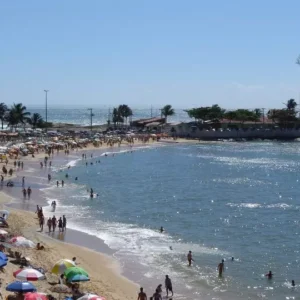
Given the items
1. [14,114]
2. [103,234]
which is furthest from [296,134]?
[103,234]

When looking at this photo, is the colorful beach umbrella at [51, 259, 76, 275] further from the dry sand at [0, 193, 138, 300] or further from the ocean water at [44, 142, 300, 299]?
the ocean water at [44, 142, 300, 299]

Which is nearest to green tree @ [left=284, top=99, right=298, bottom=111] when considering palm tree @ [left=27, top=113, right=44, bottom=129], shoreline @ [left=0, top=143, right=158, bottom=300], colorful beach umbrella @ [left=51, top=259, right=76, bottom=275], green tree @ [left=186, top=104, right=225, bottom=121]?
green tree @ [left=186, top=104, right=225, bottom=121]

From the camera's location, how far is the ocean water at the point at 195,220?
22.4 m

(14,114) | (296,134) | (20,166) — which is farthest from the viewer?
(296,134)

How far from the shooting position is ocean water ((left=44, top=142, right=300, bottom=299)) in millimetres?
22373

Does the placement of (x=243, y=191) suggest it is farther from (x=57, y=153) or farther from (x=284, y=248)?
(x=57, y=153)

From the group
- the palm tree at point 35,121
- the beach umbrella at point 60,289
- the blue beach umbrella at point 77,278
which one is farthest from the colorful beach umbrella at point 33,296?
the palm tree at point 35,121

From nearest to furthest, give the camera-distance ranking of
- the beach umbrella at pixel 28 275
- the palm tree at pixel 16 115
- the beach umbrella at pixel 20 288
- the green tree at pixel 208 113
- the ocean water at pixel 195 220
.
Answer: the beach umbrella at pixel 20 288 → the beach umbrella at pixel 28 275 → the ocean water at pixel 195 220 → the palm tree at pixel 16 115 → the green tree at pixel 208 113

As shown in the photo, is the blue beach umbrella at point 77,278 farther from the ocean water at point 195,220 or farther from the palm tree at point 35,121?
the palm tree at point 35,121

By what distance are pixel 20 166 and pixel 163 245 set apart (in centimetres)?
3548

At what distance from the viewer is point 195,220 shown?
3459cm

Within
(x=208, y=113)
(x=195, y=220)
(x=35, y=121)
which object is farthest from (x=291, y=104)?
(x=195, y=220)

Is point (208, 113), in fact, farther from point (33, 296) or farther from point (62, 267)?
point (33, 296)

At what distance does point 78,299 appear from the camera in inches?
625
